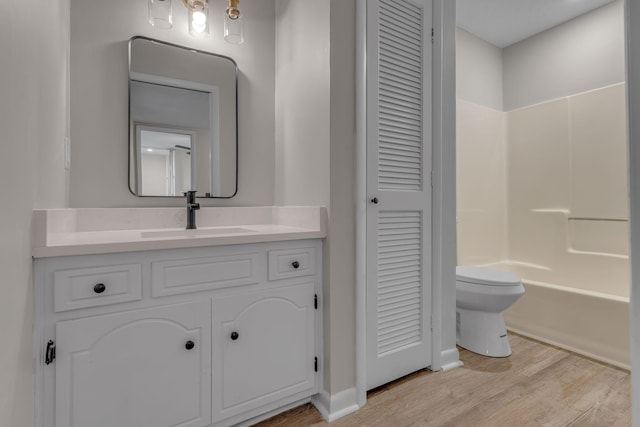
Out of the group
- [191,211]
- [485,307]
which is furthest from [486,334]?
[191,211]

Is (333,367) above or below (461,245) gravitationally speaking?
below

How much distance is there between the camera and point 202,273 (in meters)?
1.22

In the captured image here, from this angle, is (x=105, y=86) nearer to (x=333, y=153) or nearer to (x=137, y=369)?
(x=333, y=153)

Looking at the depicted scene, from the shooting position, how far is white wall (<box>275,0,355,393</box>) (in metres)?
1.47

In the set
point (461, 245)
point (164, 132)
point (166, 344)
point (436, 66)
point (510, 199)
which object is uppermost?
point (436, 66)

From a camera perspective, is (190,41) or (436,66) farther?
(436,66)

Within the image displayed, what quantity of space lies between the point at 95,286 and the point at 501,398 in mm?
1822

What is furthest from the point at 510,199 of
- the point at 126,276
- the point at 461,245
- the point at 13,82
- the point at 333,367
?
the point at 13,82

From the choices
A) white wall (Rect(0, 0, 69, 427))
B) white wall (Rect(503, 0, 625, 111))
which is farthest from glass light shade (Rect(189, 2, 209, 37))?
white wall (Rect(503, 0, 625, 111))

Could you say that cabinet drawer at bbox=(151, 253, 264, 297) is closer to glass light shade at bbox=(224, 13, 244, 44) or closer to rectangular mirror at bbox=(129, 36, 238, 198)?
rectangular mirror at bbox=(129, 36, 238, 198)

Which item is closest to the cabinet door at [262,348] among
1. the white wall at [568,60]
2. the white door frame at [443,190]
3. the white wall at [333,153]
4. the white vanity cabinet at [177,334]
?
the white vanity cabinet at [177,334]

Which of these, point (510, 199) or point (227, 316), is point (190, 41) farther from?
point (510, 199)

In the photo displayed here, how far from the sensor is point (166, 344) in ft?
3.80

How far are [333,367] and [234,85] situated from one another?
61.1 inches
